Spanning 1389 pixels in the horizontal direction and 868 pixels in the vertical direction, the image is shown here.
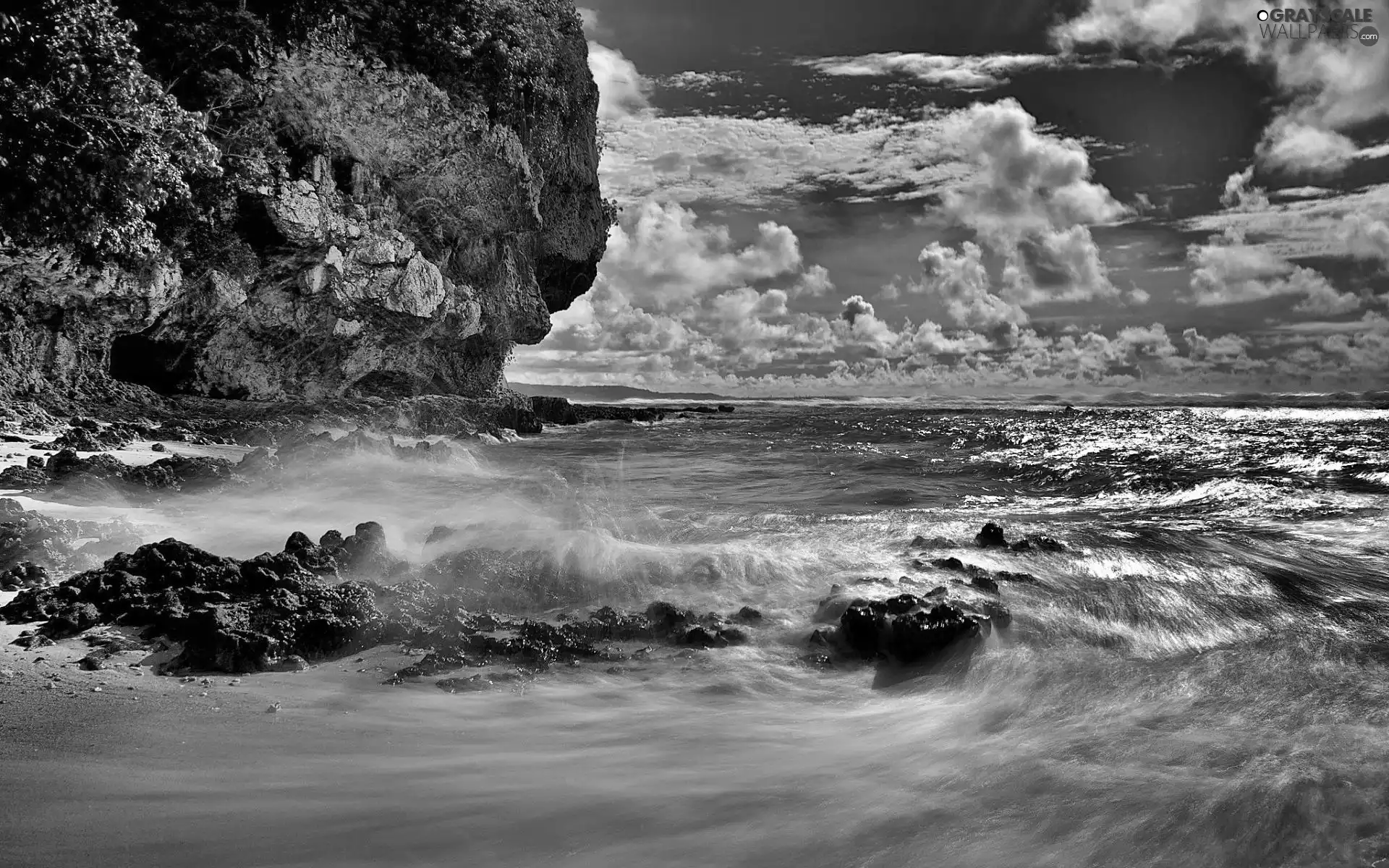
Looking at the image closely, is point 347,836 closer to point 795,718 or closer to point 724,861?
point 724,861

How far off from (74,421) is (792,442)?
20.5 m

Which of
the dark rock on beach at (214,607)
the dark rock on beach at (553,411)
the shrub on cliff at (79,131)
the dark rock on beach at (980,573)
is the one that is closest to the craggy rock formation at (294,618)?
the dark rock on beach at (214,607)

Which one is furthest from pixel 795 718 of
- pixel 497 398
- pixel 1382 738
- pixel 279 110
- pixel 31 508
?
pixel 497 398

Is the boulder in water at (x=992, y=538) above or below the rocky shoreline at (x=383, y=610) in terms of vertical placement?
above

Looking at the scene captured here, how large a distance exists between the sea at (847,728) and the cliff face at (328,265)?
743 centimetres

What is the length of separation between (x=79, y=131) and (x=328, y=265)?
761 cm

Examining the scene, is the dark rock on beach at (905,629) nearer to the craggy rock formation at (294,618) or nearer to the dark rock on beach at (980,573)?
the craggy rock formation at (294,618)

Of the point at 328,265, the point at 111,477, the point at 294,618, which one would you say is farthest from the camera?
the point at 328,265

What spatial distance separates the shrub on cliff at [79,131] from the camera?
951 centimetres

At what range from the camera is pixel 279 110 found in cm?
1700

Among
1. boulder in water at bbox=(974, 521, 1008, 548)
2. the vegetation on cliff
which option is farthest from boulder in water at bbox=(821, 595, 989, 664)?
the vegetation on cliff

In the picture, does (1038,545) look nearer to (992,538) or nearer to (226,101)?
(992,538)

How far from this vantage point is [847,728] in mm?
3678

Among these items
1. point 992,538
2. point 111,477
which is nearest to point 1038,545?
point 992,538
